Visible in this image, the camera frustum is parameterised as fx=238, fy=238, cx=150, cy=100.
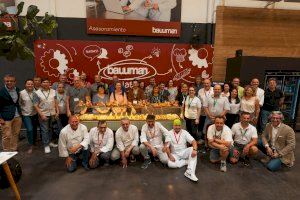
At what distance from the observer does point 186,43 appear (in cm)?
754

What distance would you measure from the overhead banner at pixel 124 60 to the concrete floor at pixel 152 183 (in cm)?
313

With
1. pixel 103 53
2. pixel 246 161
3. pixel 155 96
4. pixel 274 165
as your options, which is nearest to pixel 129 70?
pixel 103 53

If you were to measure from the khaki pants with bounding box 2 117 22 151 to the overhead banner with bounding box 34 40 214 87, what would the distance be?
221 centimetres

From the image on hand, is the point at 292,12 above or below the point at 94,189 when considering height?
above

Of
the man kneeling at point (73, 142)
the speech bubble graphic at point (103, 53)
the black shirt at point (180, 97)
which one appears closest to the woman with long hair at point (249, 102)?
the black shirt at point (180, 97)

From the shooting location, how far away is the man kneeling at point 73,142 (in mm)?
4539

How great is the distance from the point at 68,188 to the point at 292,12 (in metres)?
8.13

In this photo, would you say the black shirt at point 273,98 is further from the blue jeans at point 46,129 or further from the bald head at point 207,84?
the blue jeans at point 46,129

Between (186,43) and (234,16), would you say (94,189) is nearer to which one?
(186,43)

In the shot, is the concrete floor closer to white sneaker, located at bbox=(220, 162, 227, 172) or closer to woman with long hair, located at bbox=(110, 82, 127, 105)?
white sneaker, located at bbox=(220, 162, 227, 172)

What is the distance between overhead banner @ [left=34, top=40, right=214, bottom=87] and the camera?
701cm

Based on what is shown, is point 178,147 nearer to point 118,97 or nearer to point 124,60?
point 118,97

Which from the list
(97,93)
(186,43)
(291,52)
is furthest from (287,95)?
(97,93)

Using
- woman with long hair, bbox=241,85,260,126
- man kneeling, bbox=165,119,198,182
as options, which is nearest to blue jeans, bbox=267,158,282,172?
woman with long hair, bbox=241,85,260,126
